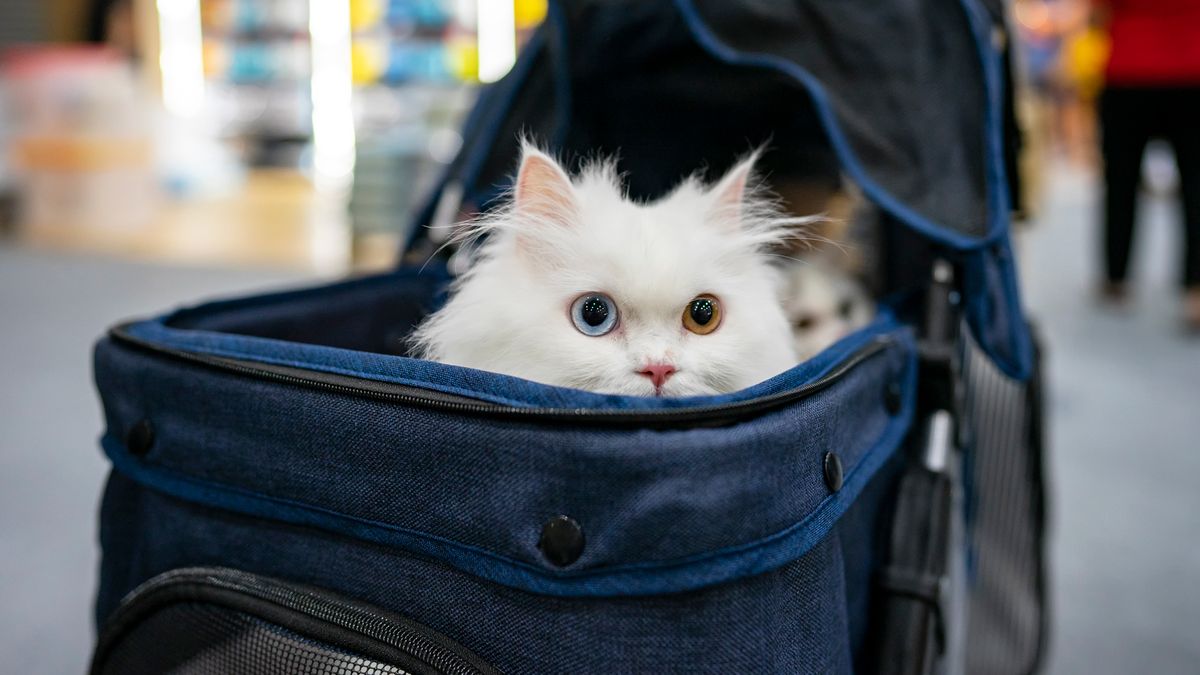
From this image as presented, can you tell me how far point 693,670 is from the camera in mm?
638

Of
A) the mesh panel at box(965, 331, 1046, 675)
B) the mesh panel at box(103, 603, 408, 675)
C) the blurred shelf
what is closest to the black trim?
the mesh panel at box(965, 331, 1046, 675)

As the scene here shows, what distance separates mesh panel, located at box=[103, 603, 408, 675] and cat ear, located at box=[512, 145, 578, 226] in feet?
1.31

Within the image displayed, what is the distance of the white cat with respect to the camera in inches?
30.3

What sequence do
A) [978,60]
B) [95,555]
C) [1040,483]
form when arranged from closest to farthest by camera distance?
[978,60] < [1040,483] < [95,555]

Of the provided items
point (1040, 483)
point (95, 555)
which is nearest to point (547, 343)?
point (1040, 483)

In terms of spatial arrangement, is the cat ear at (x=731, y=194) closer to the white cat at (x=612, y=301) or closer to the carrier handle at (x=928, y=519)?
the white cat at (x=612, y=301)

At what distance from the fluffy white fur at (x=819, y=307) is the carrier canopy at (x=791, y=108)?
6.0 inches

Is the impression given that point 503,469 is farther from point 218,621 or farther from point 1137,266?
point 1137,266

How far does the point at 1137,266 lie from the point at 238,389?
479cm

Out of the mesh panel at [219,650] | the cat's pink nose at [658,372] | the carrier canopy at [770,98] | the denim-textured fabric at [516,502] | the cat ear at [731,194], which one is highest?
the carrier canopy at [770,98]

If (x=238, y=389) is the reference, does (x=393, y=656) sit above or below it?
below

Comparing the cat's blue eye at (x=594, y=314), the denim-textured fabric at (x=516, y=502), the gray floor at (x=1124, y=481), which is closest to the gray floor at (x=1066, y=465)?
the gray floor at (x=1124, y=481)

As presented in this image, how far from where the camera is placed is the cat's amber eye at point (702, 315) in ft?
2.66

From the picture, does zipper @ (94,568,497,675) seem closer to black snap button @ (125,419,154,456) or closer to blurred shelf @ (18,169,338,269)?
black snap button @ (125,419,154,456)
